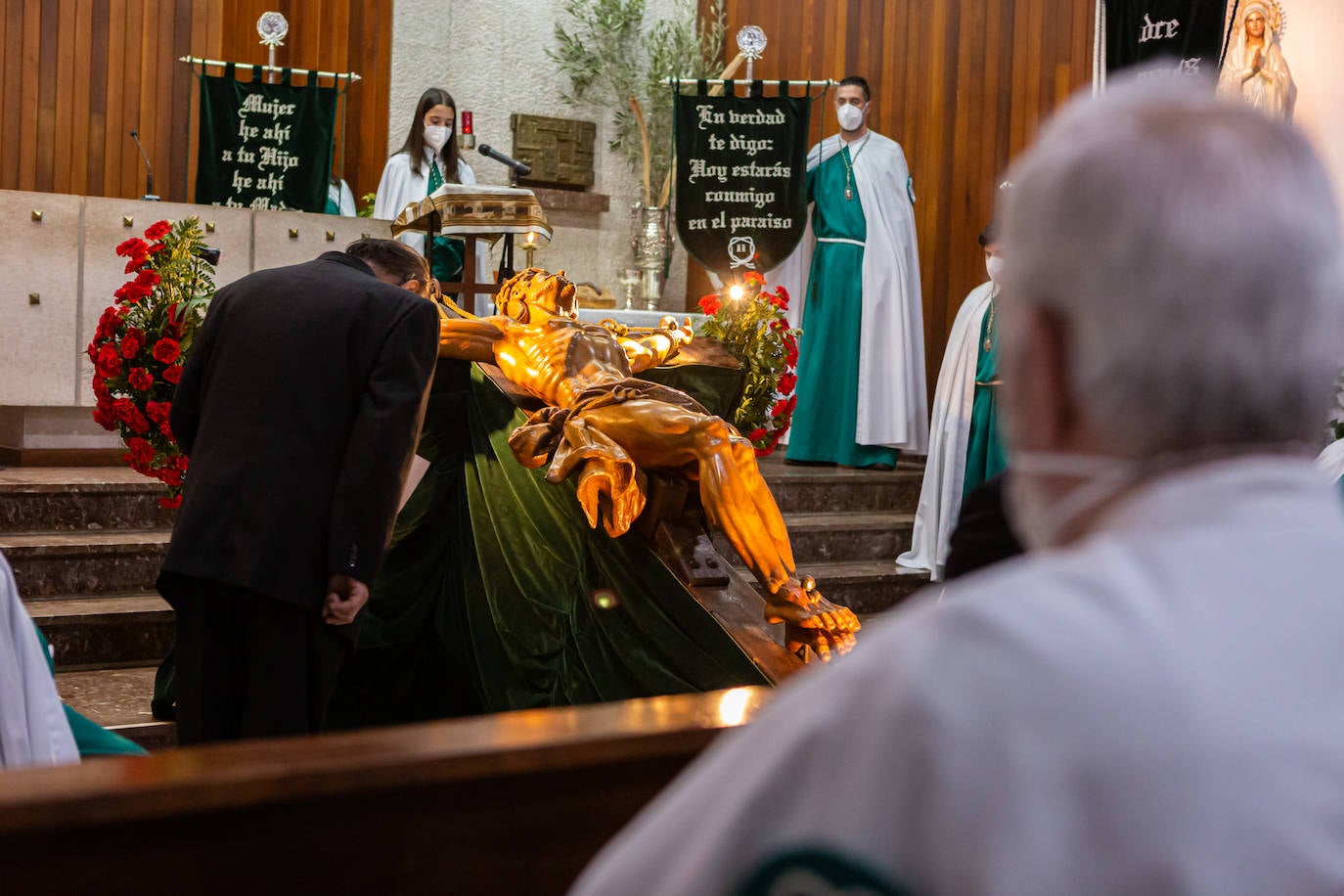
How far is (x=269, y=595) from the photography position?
2674mm

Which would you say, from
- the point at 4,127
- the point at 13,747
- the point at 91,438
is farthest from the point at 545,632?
the point at 4,127

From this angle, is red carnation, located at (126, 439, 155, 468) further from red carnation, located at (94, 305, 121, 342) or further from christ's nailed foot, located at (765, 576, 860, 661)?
christ's nailed foot, located at (765, 576, 860, 661)

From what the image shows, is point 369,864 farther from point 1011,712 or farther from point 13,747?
A: point 1011,712

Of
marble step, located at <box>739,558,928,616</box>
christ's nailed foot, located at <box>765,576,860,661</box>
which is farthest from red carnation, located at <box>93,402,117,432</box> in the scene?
marble step, located at <box>739,558,928,616</box>

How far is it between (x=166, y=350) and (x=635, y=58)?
6137mm

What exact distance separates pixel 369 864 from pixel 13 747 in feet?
1.93

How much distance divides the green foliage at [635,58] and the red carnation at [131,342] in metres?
5.75

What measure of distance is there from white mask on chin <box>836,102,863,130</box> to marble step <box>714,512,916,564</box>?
2357 mm

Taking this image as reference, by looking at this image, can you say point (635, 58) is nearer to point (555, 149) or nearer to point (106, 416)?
point (555, 149)

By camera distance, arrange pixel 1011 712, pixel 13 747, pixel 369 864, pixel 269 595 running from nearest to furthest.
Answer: pixel 1011 712 → pixel 369 864 → pixel 13 747 → pixel 269 595

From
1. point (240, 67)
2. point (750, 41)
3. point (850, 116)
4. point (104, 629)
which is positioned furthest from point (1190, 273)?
point (240, 67)

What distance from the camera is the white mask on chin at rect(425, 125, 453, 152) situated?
7363 millimetres

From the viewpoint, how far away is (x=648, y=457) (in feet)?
11.0

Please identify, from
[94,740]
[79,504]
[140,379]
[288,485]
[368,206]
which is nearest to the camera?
[94,740]
